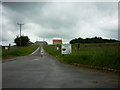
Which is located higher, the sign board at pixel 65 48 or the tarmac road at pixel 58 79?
the sign board at pixel 65 48

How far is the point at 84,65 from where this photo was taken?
14961 millimetres

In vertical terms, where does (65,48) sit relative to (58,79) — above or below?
above

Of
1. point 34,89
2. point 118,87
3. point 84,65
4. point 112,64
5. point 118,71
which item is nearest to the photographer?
point 34,89

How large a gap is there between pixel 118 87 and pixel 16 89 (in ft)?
15.4

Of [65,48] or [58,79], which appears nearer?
[58,79]

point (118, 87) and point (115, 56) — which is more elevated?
point (115, 56)

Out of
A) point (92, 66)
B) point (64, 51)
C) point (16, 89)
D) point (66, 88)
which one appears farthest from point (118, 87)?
point (64, 51)

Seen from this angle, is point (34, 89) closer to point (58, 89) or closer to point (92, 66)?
point (58, 89)

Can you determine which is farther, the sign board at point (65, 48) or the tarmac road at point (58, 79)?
the sign board at point (65, 48)

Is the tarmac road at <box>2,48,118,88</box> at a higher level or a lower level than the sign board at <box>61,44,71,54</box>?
lower

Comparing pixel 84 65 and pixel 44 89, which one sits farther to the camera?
pixel 84 65

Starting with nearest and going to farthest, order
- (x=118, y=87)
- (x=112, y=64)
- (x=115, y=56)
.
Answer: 1. (x=118, y=87)
2. (x=112, y=64)
3. (x=115, y=56)

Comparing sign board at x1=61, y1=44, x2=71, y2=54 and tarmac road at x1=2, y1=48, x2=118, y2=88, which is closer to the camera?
tarmac road at x1=2, y1=48, x2=118, y2=88

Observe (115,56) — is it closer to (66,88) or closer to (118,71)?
(118,71)
